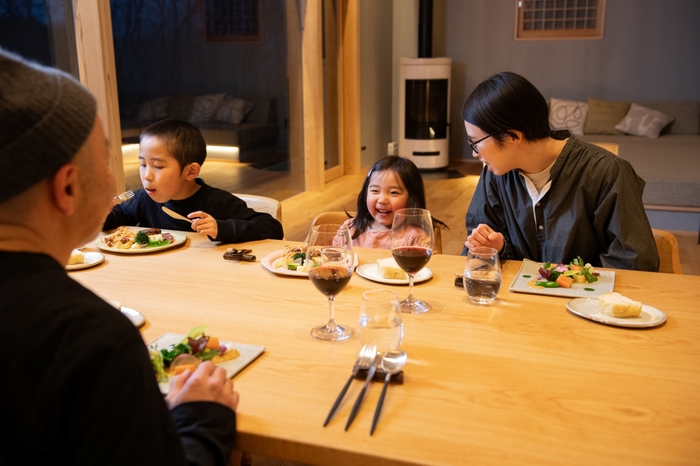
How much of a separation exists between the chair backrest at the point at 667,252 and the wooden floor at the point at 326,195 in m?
2.18

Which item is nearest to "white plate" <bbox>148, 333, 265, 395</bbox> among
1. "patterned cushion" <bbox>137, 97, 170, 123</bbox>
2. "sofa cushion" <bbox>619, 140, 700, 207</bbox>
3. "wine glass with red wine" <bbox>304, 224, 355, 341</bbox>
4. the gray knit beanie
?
"wine glass with red wine" <bbox>304, 224, 355, 341</bbox>

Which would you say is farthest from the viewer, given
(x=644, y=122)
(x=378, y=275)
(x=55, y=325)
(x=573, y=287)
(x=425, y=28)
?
(x=425, y=28)

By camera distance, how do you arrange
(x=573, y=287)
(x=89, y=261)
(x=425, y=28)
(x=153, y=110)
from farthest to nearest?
(x=425, y=28) < (x=153, y=110) < (x=89, y=261) < (x=573, y=287)

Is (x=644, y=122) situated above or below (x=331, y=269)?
below

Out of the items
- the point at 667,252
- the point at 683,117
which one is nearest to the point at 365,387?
the point at 667,252

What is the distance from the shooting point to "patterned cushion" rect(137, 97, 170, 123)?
391 cm

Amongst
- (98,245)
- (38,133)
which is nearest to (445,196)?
(98,245)

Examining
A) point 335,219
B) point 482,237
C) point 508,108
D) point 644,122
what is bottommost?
point 644,122

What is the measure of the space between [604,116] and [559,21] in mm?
1267

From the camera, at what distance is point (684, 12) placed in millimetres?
7047

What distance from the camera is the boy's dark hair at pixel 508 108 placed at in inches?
73.7

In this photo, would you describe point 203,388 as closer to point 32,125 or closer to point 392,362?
point 392,362

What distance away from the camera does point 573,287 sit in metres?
1.52

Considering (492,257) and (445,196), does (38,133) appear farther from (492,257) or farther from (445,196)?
(445,196)
